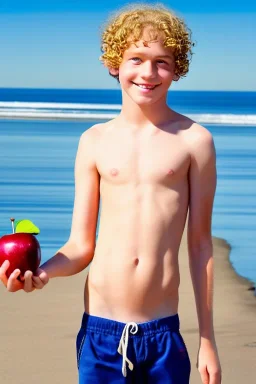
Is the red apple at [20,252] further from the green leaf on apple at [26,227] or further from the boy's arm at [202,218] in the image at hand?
the boy's arm at [202,218]

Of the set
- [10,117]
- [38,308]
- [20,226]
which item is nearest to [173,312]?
[20,226]

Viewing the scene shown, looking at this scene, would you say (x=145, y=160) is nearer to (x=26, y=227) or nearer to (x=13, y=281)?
(x=26, y=227)

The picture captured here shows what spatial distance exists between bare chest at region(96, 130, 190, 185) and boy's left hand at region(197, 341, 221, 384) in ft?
1.81

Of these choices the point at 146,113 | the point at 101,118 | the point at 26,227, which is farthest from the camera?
the point at 101,118

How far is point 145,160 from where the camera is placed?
3.41 metres

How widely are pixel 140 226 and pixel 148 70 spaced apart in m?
0.51

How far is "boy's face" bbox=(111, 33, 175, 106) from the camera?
3.39 metres

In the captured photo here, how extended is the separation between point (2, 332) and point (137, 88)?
2978 mm

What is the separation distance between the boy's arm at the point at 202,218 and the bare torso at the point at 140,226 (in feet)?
0.11

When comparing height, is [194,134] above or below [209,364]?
above

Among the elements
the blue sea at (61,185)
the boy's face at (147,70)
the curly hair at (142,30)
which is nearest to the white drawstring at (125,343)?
the boy's face at (147,70)

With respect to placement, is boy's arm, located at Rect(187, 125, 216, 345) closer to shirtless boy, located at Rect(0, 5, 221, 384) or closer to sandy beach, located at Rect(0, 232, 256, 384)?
shirtless boy, located at Rect(0, 5, 221, 384)

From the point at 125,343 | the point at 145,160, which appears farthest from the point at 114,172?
the point at 125,343

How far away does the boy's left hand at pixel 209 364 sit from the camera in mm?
3408
